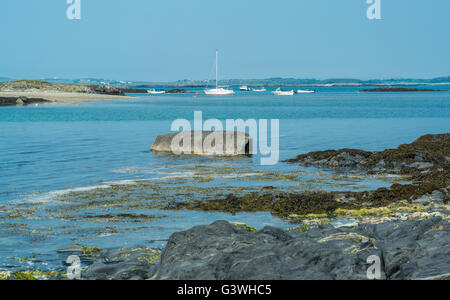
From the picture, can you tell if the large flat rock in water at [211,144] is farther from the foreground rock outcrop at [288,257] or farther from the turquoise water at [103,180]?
the foreground rock outcrop at [288,257]

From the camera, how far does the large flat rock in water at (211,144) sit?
24719 millimetres

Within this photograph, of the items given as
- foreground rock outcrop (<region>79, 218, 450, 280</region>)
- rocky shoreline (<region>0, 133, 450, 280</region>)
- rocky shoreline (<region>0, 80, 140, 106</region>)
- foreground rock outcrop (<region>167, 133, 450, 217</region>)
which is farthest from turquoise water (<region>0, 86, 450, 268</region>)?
rocky shoreline (<region>0, 80, 140, 106</region>)

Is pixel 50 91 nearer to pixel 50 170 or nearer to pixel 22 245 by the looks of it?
pixel 50 170

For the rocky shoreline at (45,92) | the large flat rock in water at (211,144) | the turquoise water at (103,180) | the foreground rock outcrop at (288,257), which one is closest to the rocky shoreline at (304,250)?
the foreground rock outcrop at (288,257)

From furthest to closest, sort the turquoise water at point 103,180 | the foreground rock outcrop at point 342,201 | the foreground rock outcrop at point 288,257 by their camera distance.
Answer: the foreground rock outcrop at point 342,201 → the turquoise water at point 103,180 → the foreground rock outcrop at point 288,257

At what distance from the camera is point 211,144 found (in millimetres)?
24750

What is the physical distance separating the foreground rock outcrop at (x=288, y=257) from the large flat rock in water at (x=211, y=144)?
1528cm

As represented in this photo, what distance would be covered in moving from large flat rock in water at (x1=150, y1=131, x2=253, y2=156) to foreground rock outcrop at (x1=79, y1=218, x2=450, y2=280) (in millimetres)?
15279

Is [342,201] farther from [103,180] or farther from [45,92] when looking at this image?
[45,92]

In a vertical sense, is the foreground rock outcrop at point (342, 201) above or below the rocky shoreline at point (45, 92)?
below

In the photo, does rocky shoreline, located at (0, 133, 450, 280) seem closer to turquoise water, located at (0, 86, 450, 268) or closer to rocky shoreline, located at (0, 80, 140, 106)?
turquoise water, located at (0, 86, 450, 268)

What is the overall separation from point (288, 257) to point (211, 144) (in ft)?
56.6

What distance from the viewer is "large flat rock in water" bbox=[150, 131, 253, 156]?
2472 cm
